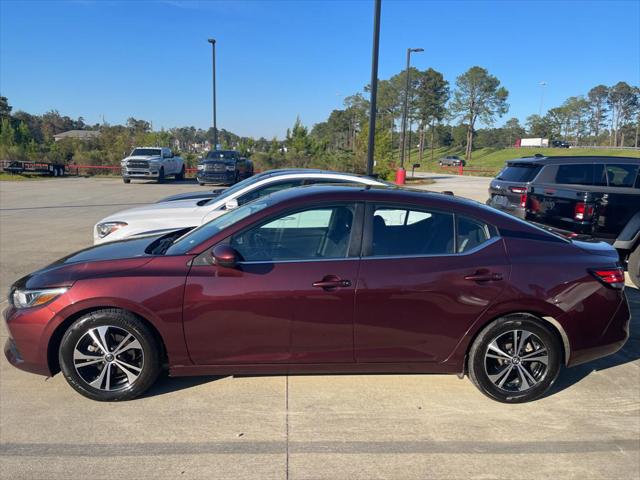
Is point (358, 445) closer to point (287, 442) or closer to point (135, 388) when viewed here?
point (287, 442)

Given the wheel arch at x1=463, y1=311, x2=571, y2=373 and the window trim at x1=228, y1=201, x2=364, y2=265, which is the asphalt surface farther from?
the window trim at x1=228, y1=201, x2=364, y2=265

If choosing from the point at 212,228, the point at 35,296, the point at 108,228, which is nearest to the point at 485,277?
the point at 212,228

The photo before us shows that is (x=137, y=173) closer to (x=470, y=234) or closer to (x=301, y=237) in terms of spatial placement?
(x=301, y=237)

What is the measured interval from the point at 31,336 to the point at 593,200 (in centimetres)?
690

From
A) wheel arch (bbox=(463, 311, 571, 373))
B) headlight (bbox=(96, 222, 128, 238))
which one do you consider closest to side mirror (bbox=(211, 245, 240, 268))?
wheel arch (bbox=(463, 311, 571, 373))

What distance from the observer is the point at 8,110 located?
73.7m

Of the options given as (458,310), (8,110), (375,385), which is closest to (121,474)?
(375,385)

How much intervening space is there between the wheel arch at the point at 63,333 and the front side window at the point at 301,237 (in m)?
0.83

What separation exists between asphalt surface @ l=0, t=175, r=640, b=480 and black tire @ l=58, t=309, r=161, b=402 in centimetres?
12

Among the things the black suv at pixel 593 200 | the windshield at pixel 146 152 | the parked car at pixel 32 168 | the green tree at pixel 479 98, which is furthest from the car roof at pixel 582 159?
the green tree at pixel 479 98

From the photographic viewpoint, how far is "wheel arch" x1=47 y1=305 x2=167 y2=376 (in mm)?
3373

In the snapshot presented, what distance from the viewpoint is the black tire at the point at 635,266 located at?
6477 millimetres

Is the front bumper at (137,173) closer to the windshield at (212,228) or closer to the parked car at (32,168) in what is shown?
the parked car at (32,168)

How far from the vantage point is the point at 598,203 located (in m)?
6.75
